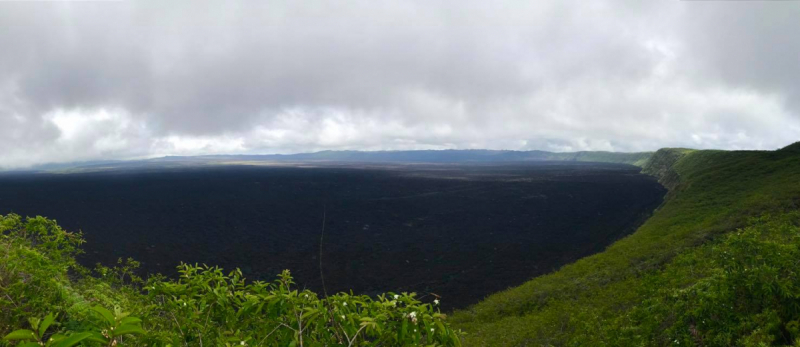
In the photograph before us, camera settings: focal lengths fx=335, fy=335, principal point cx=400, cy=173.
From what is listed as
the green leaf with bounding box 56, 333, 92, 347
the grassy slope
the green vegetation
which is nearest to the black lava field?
the grassy slope

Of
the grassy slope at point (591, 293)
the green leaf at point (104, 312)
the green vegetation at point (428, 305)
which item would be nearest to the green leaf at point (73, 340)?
the green vegetation at point (428, 305)

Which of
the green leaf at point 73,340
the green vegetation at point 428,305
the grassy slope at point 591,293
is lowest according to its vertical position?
the grassy slope at point 591,293

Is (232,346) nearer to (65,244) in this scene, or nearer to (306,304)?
(306,304)

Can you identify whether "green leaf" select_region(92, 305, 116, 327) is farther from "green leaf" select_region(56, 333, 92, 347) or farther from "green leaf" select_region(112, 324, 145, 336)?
"green leaf" select_region(56, 333, 92, 347)

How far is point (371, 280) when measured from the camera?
33.0 m

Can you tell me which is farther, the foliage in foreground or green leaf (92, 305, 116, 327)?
the foliage in foreground

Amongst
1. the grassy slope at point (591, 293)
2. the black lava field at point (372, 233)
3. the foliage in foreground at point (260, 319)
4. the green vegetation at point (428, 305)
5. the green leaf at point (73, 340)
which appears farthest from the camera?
the black lava field at point (372, 233)

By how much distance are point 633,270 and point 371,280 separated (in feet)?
70.9

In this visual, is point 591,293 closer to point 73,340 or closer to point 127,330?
point 127,330

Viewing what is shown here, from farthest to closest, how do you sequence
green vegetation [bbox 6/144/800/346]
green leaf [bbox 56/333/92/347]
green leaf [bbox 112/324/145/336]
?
green vegetation [bbox 6/144/800/346], green leaf [bbox 112/324/145/336], green leaf [bbox 56/333/92/347]

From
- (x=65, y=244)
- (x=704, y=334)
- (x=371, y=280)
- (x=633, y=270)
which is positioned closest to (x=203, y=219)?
(x=371, y=280)

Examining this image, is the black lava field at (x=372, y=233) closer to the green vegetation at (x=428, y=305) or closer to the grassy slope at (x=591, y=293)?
the grassy slope at (x=591, y=293)

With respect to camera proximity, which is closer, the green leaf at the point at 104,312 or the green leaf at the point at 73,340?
the green leaf at the point at 73,340

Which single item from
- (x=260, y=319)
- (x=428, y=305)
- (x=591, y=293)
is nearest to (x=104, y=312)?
(x=260, y=319)
